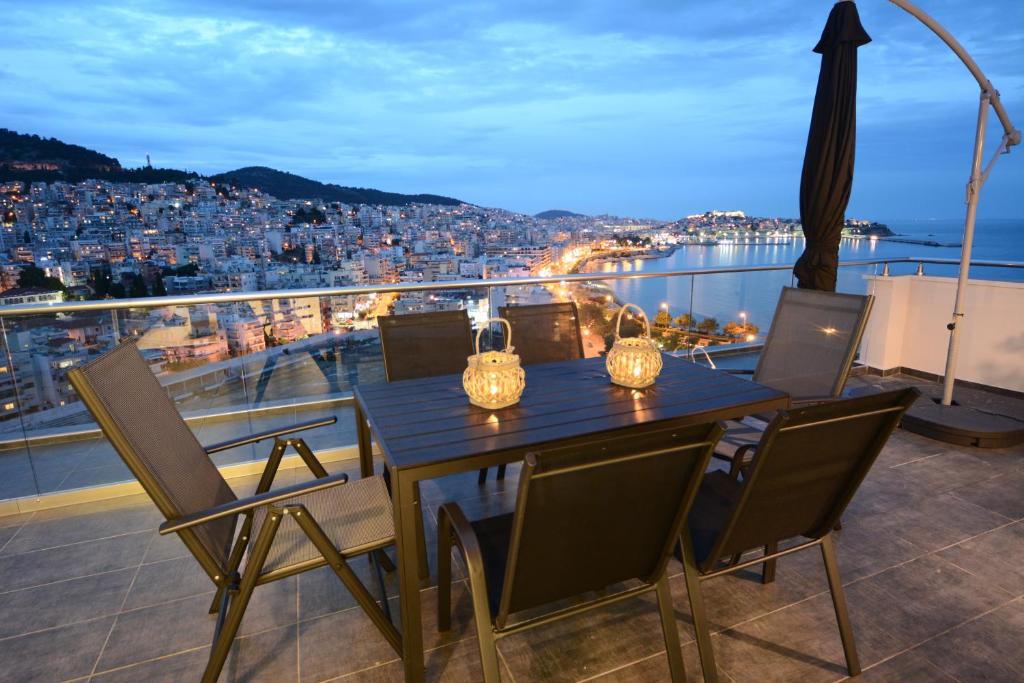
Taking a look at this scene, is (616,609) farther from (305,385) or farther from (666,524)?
(305,385)

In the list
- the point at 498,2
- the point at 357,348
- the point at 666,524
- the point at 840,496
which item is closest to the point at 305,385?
the point at 357,348

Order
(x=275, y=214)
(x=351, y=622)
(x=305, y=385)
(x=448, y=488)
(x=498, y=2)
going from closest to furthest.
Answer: (x=351, y=622) → (x=448, y=488) → (x=305, y=385) → (x=275, y=214) → (x=498, y=2)

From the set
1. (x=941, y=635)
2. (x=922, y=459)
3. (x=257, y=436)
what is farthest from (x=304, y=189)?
(x=941, y=635)

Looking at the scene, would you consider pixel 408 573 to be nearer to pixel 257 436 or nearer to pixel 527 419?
pixel 527 419

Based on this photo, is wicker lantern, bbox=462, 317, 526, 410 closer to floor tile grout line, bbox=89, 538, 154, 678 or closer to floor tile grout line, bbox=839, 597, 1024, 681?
floor tile grout line, bbox=839, 597, 1024, 681

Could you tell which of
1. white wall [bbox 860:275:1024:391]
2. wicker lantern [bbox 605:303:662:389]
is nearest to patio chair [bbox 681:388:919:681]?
wicker lantern [bbox 605:303:662:389]
